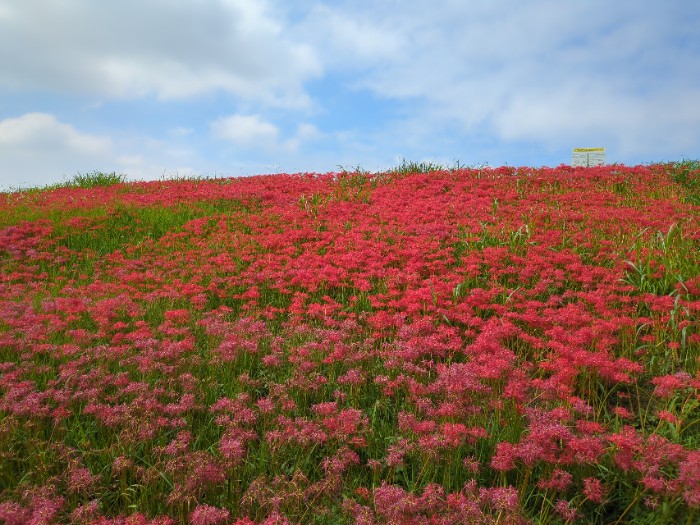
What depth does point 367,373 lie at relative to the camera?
5715 mm

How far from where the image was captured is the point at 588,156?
72.6 feet

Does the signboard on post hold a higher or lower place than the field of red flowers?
higher

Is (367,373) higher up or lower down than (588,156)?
lower down

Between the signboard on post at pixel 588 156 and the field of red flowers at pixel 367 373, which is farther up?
the signboard on post at pixel 588 156

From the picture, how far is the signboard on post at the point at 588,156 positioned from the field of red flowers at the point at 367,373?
10307mm

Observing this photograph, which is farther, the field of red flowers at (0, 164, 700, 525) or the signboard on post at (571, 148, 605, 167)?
the signboard on post at (571, 148, 605, 167)

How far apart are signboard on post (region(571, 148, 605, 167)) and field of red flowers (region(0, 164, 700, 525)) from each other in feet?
33.8

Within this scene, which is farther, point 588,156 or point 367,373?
point 588,156

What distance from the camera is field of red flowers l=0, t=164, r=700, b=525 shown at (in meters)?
3.89

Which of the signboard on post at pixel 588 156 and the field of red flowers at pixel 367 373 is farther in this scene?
the signboard on post at pixel 588 156

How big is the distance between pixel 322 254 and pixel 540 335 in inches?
189

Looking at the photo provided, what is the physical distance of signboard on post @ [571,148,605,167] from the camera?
2189 cm

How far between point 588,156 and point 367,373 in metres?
20.3

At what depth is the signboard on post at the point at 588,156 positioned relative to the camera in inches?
862
